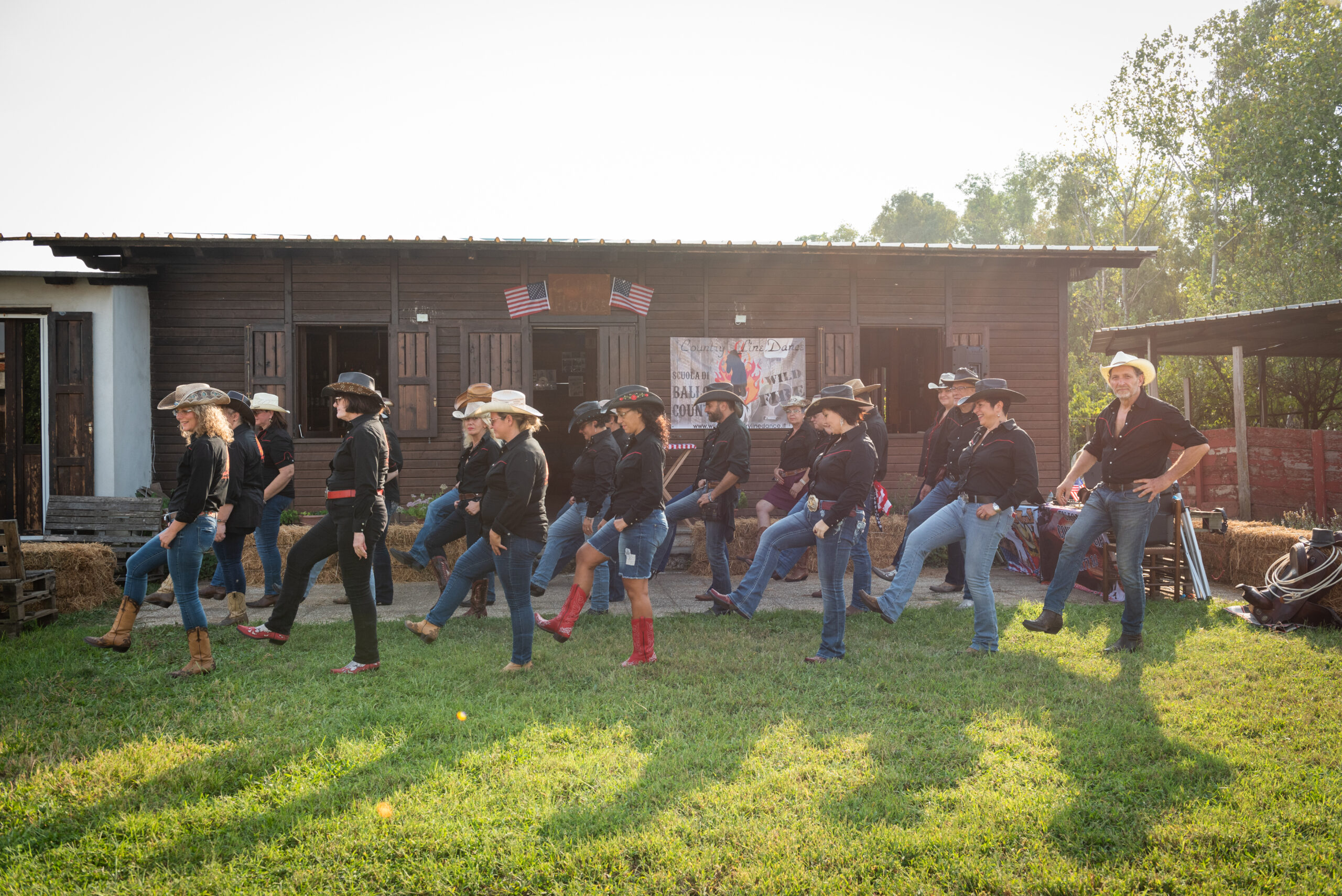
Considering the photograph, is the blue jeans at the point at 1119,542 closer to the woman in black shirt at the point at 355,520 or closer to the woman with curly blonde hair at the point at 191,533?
the woman in black shirt at the point at 355,520

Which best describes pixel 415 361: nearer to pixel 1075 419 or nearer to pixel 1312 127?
pixel 1075 419

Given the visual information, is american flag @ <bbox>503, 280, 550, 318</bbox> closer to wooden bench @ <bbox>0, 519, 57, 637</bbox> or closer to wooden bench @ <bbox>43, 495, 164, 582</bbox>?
wooden bench @ <bbox>43, 495, 164, 582</bbox>

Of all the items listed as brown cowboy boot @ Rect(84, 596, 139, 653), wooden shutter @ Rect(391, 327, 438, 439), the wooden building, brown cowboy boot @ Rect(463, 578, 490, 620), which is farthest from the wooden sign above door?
brown cowboy boot @ Rect(84, 596, 139, 653)

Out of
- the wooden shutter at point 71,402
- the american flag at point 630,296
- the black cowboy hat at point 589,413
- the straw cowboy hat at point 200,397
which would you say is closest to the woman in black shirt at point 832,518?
the black cowboy hat at point 589,413

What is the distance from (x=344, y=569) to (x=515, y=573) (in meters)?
1.09

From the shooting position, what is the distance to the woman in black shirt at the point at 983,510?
5.76 m

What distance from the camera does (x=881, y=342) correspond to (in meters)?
13.7

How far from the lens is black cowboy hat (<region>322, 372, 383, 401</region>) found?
5.37m

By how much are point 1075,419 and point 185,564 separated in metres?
21.5

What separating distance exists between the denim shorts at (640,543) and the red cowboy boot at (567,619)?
0.35 metres

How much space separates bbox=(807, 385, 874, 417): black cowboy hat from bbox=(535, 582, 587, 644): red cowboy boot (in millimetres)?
2125

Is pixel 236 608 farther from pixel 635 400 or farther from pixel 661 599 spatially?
pixel 635 400

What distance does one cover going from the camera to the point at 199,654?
211 inches

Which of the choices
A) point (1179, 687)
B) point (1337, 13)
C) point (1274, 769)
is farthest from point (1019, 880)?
point (1337, 13)
